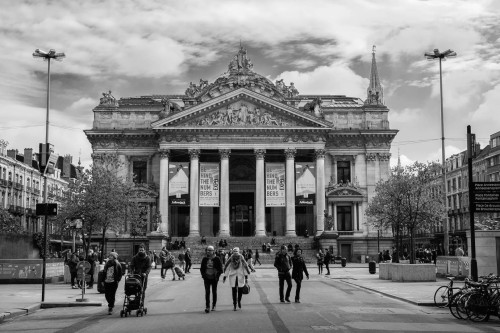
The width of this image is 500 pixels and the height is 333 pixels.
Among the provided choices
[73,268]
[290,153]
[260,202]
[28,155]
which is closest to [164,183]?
[260,202]

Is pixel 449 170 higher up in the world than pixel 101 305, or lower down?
higher up

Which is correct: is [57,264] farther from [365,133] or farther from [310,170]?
[365,133]

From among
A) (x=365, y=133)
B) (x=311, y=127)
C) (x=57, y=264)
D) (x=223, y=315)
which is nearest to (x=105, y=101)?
(x=311, y=127)

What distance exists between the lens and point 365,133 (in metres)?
79.2

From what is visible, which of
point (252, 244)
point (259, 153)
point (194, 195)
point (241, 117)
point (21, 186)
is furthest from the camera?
point (21, 186)

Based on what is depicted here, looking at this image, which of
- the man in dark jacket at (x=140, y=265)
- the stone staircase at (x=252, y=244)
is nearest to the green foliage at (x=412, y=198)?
the stone staircase at (x=252, y=244)

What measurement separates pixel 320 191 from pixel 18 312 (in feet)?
180

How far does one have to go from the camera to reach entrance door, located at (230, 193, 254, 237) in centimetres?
7962

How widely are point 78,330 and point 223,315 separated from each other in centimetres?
445

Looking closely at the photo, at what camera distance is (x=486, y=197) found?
83.7ft

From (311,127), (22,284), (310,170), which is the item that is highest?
(311,127)

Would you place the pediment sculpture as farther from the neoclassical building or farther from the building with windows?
the building with windows

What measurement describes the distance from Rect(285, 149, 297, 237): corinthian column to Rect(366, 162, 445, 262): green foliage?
14393 millimetres

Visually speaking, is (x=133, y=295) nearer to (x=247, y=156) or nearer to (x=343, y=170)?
(x=247, y=156)
